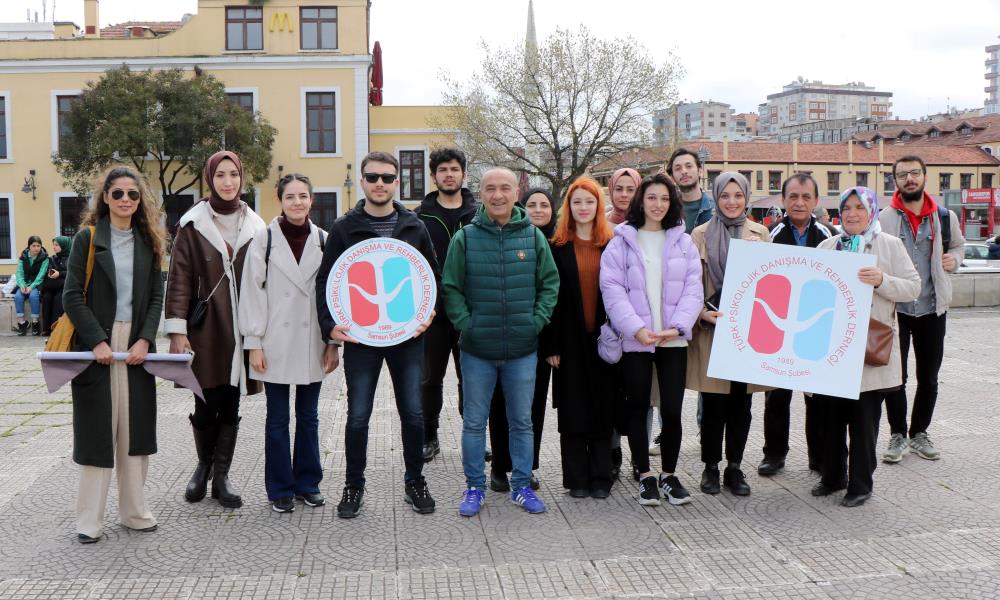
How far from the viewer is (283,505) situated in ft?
16.1

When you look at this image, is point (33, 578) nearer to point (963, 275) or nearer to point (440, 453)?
point (440, 453)

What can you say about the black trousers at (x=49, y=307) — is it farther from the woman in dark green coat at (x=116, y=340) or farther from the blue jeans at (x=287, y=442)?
the blue jeans at (x=287, y=442)

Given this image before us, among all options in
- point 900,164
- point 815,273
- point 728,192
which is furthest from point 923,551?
point 900,164

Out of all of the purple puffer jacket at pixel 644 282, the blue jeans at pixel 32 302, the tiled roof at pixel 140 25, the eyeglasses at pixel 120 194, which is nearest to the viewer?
the eyeglasses at pixel 120 194

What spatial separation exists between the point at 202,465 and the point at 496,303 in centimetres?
215

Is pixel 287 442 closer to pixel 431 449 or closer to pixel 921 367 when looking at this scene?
pixel 431 449

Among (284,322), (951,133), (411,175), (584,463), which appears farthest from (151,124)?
(951,133)

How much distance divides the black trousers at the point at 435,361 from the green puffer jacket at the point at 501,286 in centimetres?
96

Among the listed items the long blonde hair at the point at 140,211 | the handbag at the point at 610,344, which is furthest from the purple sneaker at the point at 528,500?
the long blonde hair at the point at 140,211

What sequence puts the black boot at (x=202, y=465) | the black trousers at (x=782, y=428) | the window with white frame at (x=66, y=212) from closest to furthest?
the black boot at (x=202, y=465)
the black trousers at (x=782, y=428)
the window with white frame at (x=66, y=212)

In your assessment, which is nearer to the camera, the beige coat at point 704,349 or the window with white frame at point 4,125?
the beige coat at point 704,349

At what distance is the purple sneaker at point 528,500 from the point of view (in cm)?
491

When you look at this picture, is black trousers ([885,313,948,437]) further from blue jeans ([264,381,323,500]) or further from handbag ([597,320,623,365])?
blue jeans ([264,381,323,500])

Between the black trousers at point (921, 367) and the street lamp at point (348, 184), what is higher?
the street lamp at point (348, 184)
